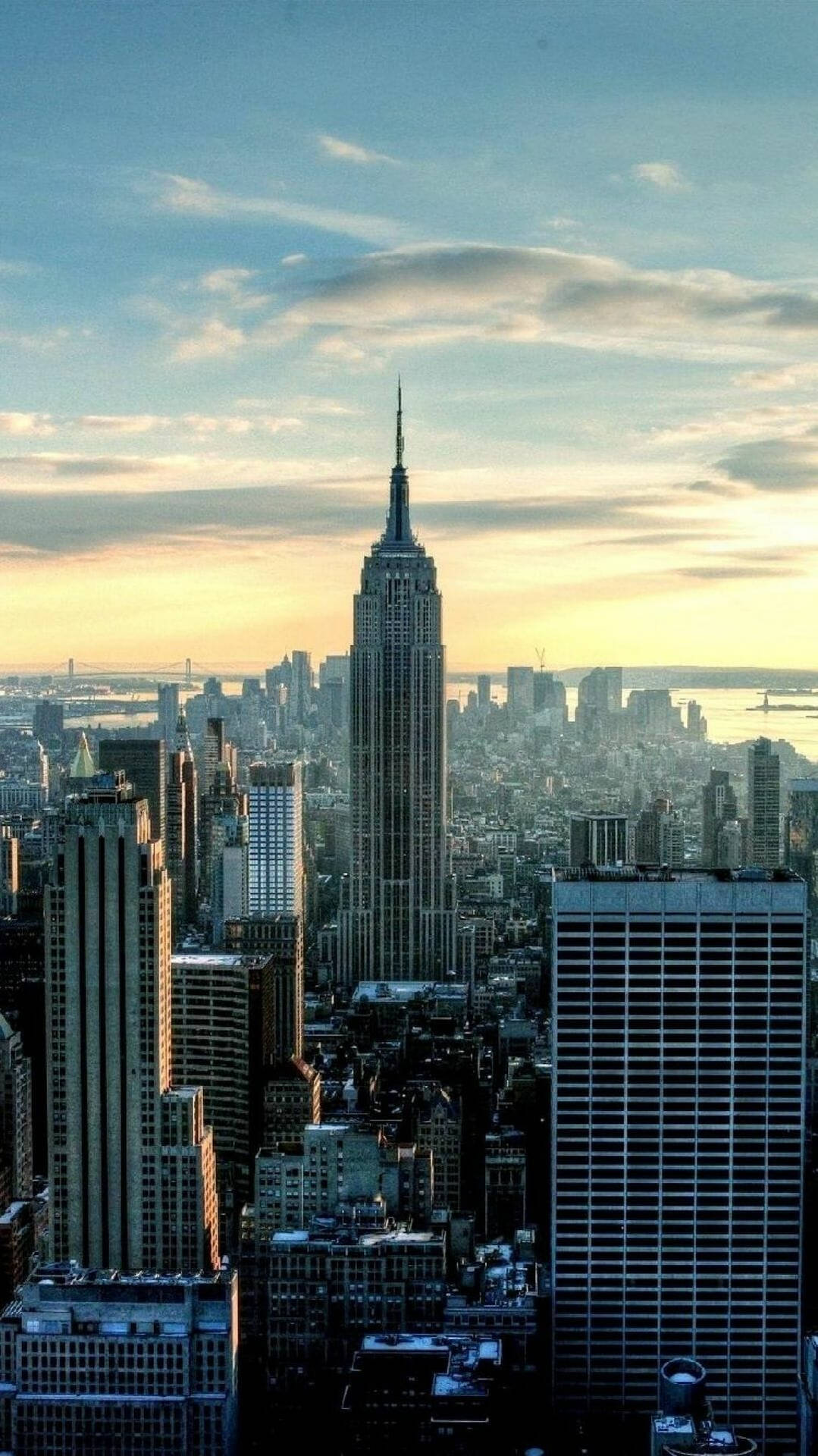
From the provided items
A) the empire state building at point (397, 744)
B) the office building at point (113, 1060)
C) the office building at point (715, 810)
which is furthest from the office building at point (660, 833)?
the office building at point (113, 1060)

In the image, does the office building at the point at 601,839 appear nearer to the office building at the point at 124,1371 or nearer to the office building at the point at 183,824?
the office building at the point at 183,824

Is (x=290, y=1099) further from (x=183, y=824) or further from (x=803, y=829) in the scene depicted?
(x=183, y=824)

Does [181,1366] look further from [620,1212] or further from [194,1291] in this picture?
[620,1212]

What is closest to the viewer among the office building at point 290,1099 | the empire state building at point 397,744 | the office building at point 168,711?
the office building at point 290,1099

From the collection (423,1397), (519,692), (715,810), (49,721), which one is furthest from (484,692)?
(423,1397)

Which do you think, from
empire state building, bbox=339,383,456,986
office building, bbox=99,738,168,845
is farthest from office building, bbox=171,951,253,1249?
empire state building, bbox=339,383,456,986

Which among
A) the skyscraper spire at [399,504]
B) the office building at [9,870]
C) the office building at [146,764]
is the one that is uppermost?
the skyscraper spire at [399,504]

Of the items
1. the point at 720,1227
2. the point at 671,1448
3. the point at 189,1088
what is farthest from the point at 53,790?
the point at 671,1448
